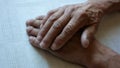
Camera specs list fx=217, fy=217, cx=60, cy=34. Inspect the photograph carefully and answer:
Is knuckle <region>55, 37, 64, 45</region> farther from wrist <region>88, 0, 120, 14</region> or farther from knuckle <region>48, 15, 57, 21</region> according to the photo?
wrist <region>88, 0, 120, 14</region>

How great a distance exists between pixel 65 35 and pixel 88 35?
0.09 m

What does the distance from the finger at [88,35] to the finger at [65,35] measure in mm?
45

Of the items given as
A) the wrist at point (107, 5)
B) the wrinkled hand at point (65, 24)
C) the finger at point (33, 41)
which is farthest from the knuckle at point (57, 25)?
the wrist at point (107, 5)

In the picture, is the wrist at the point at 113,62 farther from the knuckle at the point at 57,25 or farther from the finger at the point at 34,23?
the finger at the point at 34,23

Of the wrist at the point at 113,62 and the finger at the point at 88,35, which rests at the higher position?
the finger at the point at 88,35

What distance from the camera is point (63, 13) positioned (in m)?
0.98

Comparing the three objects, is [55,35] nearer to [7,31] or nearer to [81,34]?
[81,34]

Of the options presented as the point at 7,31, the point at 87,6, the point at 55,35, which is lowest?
the point at 7,31

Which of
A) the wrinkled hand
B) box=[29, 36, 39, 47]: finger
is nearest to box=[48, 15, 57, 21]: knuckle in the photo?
the wrinkled hand

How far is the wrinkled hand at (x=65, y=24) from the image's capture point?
891mm

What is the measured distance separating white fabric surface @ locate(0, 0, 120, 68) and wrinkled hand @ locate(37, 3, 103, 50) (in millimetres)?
62

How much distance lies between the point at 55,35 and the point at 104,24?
277 mm

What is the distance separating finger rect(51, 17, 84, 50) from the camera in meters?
0.89

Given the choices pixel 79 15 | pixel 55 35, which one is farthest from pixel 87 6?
pixel 55 35
